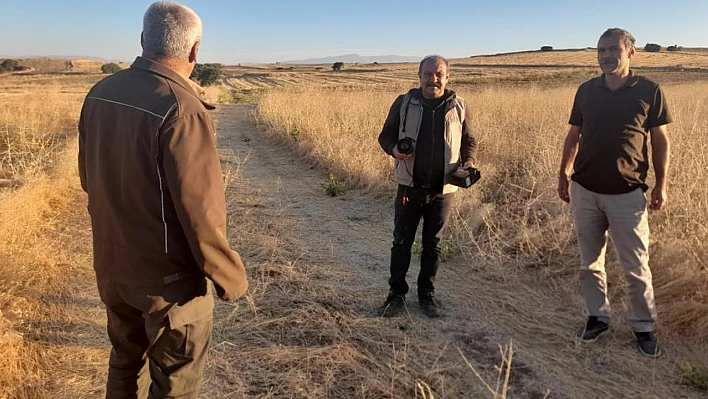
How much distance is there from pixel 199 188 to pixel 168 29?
0.60 m

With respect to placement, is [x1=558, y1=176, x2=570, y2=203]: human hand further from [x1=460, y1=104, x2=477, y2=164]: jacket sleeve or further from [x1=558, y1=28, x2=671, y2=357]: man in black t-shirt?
[x1=460, y1=104, x2=477, y2=164]: jacket sleeve

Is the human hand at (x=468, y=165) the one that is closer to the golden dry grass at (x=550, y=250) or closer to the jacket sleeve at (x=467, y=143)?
the jacket sleeve at (x=467, y=143)

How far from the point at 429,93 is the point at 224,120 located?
51.3 feet

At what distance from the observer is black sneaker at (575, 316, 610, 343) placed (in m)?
3.32

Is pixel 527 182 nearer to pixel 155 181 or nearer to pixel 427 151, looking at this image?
pixel 427 151

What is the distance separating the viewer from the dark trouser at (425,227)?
138 inches

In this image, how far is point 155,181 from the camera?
1740 mm

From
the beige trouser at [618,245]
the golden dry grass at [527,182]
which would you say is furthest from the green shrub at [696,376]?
the golden dry grass at [527,182]

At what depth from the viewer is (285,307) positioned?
373cm

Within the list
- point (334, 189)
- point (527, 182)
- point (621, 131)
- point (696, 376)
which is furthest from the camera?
point (334, 189)

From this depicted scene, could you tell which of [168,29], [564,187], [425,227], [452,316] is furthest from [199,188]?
[564,187]

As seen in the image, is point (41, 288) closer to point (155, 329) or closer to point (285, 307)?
point (285, 307)

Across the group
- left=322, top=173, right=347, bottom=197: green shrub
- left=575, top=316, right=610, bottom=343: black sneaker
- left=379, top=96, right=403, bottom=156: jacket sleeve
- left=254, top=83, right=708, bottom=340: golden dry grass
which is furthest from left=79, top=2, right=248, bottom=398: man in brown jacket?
left=322, top=173, right=347, bottom=197: green shrub

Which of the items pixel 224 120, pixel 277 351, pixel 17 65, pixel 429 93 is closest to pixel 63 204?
pixel 277 351
